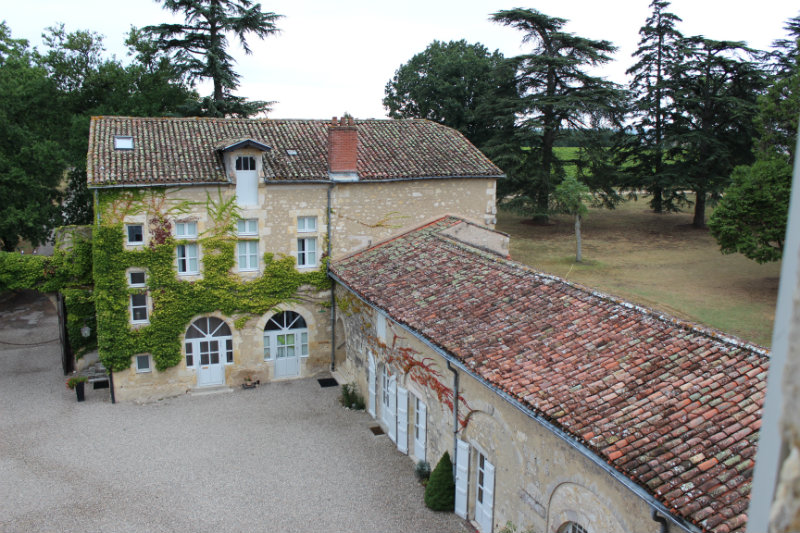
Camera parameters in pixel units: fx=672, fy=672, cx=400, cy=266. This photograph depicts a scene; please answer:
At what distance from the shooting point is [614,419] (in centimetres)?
908

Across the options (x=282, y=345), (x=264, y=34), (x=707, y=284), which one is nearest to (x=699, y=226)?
(x=707, y=284)

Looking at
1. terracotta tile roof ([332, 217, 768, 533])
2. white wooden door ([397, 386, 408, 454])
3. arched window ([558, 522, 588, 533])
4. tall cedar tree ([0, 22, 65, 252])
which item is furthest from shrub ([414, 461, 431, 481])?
tall cedar tree ([0, 22, 65, 252])

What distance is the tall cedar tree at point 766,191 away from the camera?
26203 mm

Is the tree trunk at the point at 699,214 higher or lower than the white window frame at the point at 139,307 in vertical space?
higher

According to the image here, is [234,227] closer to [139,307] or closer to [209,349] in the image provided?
[139,307]

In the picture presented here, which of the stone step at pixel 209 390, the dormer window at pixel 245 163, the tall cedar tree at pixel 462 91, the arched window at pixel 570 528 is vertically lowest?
the stone step at pixel 209 390

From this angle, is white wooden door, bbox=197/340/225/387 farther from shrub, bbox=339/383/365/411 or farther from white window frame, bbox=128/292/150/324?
shrub, bbox=339/383/365/411

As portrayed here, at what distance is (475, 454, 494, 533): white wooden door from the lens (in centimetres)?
1192

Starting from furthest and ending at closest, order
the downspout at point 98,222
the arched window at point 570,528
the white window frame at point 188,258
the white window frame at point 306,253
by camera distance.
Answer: the white window frame at point 306,253 → the white window frame at point 188,258 → the downspout at point 98,222 → the arched window at point 570,528

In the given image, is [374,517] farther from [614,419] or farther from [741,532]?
[741,532]

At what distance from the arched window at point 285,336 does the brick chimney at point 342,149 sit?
4.52m

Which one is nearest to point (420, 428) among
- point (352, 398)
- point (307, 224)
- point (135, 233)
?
point (352, 398)

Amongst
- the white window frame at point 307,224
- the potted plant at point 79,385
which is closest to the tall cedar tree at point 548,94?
the white window frame at point 307,224

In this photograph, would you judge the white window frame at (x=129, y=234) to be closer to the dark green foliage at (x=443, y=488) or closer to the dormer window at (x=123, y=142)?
the dormer window at (x=123, y=142)
